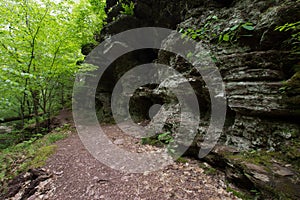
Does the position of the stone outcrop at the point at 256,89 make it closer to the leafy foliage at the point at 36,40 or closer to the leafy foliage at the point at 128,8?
the leafy foliage at the point at 128,8

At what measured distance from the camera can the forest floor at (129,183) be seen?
250 cm

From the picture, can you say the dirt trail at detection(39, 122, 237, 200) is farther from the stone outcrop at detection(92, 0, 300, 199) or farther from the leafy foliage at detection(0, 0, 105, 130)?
the leafy foliage at detection(0, 0, 105, 130)

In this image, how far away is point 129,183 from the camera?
111 inches

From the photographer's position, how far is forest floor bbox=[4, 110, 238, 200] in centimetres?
250

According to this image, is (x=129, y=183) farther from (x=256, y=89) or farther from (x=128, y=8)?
(x=128, y=8)

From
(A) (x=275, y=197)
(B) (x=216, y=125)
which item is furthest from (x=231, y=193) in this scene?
(B) (x=216, y=125)

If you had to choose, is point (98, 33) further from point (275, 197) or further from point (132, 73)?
point (275, 197)

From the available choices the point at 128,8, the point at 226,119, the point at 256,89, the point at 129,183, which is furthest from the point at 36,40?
the point at 256,89

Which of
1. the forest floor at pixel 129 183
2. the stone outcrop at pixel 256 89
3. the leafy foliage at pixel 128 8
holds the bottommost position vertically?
the forest floor at pixel 129 183

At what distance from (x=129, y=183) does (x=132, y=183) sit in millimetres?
69

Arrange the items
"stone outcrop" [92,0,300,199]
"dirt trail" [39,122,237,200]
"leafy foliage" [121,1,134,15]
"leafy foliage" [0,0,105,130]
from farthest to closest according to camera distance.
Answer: "leafy foliage" [121,1,134,15] → "leafy foliage" [0,0,105,130] → "dirt trail" [39,122,237,200] → "stone outcrop" [92,0,300,199]

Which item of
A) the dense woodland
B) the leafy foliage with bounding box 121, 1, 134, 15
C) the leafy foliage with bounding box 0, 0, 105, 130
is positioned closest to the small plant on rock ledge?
the leafy foliage with bounding box 121, 1, 134, 15

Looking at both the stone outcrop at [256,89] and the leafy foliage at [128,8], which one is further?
the leafy foliage at [128,8]

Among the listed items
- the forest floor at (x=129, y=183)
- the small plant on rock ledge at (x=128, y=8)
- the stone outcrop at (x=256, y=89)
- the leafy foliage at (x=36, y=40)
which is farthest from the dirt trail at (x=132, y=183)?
the small plant on rock ledge at (x=128, y=8)
